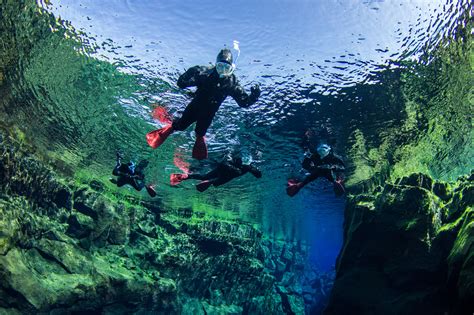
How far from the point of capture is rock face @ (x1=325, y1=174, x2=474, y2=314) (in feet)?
23.9

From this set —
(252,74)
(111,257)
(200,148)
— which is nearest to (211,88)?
(200,148)

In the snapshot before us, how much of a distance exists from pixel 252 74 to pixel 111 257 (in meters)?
13.7

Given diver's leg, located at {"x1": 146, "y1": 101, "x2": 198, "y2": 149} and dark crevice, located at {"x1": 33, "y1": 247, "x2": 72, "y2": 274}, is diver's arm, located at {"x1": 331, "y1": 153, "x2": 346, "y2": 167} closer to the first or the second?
diver's leg, located at {"x1": 146, "y1": 101, "x2": 198, "y2": 149}

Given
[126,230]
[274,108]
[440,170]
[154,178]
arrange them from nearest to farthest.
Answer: [274,108], [440,170], [126,230], [154,178]

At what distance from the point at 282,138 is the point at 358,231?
5.42m

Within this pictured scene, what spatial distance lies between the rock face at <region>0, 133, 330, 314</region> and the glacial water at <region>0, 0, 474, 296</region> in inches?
144

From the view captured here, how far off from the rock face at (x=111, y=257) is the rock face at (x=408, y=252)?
10624 mm

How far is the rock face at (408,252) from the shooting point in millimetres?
7281

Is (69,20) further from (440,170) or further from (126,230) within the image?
(440,170)

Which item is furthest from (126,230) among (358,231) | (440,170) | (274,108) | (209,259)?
(440,170)

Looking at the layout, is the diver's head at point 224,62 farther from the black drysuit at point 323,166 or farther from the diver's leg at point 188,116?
the black drysuit at point 323,166

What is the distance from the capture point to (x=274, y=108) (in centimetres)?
1145

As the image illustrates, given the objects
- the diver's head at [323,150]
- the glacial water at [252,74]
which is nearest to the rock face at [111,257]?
the glacial water at [252,74]

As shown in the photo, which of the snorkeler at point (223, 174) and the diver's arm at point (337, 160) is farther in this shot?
the diver's arm at point (337, 160)
